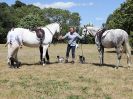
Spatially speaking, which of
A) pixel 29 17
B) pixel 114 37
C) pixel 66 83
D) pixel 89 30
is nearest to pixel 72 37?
pixel 89 30

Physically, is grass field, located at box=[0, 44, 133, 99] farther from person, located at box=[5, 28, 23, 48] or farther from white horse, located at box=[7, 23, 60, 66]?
person, located at box=[5, 28, 23, 48]

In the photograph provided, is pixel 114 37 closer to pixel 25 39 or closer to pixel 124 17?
pixel 25 39

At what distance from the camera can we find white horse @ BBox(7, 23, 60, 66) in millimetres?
19000

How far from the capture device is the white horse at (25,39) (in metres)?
19.0

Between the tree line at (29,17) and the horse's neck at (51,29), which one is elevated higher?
the tree line at (29,17)

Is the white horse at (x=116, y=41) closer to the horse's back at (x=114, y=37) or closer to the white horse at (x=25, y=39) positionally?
the horse's back at (x=114, y=37)

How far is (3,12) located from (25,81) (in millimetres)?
69260

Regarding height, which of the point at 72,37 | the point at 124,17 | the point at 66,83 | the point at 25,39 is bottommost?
the point at 66,83

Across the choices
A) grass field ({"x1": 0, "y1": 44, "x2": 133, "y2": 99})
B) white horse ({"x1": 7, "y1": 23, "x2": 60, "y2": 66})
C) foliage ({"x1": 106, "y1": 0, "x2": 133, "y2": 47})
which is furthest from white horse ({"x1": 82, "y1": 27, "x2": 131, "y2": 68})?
foliage ({"x1": 106, "y1": 0, "x2": 133, "y2": 47})

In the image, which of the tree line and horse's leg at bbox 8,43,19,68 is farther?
the tree line

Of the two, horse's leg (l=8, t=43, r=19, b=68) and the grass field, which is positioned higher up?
horse's leg (l=8, t=43, r=19, b=68)

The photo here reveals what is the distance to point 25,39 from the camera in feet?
63.8

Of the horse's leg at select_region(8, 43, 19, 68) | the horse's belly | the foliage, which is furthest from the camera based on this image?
the foliage

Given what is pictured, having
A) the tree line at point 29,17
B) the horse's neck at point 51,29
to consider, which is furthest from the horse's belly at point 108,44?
the tree line at point 29,17
